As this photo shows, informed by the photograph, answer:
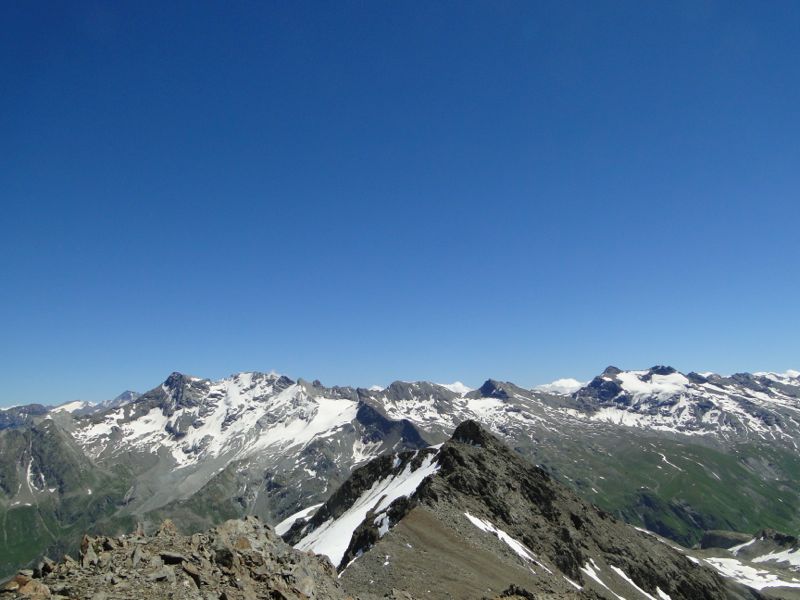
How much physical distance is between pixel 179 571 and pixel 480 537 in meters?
52.7

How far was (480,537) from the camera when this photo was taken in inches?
2704

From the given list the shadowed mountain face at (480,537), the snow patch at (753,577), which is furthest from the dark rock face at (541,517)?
the snow patch at (753,577)

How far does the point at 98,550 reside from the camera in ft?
82.7

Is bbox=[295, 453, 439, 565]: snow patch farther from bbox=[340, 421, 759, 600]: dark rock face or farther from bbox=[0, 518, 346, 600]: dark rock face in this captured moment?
bbox=[0, 518, 346, 600]: dark rock face

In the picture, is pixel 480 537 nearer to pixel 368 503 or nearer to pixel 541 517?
pixel 541 517

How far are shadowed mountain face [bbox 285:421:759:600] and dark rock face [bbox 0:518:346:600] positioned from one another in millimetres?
17171

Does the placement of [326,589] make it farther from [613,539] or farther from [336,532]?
[613,539]

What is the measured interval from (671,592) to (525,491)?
3339 cm

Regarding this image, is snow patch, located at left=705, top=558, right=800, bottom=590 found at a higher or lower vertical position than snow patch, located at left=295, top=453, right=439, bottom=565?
lower

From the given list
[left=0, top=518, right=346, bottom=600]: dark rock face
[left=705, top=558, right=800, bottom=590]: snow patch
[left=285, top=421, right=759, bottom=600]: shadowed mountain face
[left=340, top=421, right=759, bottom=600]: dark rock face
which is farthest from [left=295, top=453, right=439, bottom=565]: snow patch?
[left=705, top=558, right=800, bottom=590]: snow patch

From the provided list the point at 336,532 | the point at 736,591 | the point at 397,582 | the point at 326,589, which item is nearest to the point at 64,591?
the point at 326,589

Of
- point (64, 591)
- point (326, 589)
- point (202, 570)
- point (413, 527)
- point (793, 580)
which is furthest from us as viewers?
point (793, 580)

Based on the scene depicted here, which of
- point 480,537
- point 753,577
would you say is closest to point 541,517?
point 480,537

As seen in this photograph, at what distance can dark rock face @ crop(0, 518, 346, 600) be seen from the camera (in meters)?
20.7
